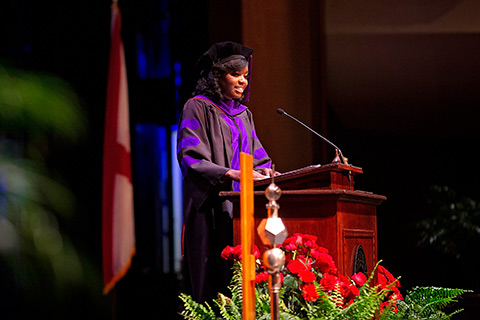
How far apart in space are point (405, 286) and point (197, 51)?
145 inches

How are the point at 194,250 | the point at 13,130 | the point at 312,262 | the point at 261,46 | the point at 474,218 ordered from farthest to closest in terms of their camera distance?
the point at 474,218 → the point at 261,46 → the point at 194,250 → the point at 312,262 → the point at 13,130

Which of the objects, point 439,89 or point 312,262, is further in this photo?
point 439,89

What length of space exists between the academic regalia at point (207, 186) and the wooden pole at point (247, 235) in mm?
955

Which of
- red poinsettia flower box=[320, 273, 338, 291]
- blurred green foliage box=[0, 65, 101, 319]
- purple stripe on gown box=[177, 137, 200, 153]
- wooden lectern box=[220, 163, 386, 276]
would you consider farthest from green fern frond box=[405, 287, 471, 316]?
blurred green foliage box=[0, 65, 101, 319]

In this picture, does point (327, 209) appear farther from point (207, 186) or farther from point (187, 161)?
point (187, 161)

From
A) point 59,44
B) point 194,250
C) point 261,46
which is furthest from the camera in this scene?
point 59,44

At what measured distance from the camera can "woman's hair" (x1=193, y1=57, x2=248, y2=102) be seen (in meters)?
2.72

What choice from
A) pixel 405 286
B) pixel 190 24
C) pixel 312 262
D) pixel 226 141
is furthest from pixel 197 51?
pixel 405 286

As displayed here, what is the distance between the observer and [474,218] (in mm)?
5473

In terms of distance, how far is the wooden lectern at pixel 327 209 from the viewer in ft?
6.98

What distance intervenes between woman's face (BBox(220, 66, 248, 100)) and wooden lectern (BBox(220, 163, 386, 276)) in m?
0.63

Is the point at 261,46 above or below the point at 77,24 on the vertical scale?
below

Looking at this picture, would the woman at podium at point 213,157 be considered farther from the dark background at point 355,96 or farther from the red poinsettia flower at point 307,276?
the dark background at point 355,96

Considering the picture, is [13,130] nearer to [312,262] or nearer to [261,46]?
[312,262]
